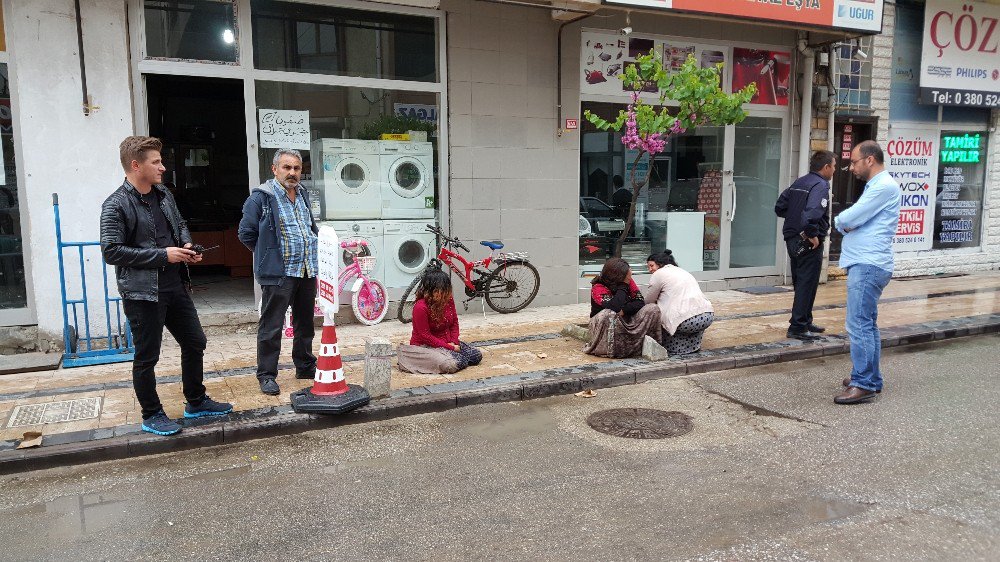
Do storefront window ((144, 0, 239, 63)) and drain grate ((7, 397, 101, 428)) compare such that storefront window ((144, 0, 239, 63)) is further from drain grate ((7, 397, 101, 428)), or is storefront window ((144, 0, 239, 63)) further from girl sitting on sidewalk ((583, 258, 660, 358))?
girl sitting on sidewalk ((583, 258, 660, 358))

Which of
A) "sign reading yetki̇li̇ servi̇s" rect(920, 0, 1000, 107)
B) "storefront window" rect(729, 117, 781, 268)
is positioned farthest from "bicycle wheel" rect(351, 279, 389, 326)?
"sign reading yetki̇li̇ servi̇s" rect(920, 0, 1000, 107)

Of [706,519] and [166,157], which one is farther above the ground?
[166,157]

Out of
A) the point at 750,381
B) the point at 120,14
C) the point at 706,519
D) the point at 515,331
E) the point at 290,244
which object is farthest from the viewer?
the point at 515,331

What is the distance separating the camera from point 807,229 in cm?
766

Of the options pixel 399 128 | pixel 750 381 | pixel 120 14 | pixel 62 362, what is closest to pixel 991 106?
pixel 750 381

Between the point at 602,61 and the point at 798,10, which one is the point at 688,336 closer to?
the point at 602,61

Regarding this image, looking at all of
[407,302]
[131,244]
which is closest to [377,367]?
[131,244]

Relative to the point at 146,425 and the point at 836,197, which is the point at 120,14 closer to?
the point at 146,425

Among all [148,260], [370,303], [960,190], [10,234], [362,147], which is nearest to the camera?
[148,260]

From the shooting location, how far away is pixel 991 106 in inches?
523

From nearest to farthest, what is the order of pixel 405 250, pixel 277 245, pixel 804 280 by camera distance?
pixel 277 245
pixel 804 280
pixel 405 250

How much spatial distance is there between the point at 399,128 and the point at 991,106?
11458 mm

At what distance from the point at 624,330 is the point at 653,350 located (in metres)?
0.35

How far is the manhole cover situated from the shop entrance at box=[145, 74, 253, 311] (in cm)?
862
